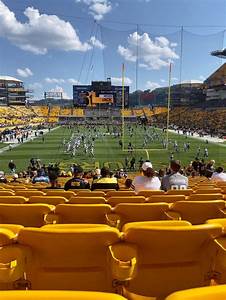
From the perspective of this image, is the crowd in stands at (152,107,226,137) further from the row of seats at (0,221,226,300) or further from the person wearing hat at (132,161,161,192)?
the row of seats at (0,221,226,300)

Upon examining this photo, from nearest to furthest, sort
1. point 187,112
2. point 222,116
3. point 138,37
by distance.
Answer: point 138,37
point 222,116
point 187,112

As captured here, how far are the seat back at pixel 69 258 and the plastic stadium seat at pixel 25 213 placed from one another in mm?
1164

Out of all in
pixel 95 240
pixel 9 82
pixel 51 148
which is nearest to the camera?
pixel 95 240

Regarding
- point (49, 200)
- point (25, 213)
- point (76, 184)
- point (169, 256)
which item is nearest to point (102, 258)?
point (169, 256)

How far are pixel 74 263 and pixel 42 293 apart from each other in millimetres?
940

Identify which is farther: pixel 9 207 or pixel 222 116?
pixel 222 116

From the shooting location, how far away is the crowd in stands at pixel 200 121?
67.0m

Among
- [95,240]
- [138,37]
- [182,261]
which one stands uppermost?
[138,37]

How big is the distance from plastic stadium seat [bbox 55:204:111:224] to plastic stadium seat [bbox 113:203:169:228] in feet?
0.38

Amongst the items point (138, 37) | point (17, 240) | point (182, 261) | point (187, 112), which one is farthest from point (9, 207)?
point (187, 112)

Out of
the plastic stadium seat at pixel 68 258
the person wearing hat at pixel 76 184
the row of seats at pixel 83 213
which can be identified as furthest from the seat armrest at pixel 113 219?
the person wearing hat at pixel 76 184

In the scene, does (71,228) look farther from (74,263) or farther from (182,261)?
(182,261)

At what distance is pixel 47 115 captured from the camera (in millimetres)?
115938

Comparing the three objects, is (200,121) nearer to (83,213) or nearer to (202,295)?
(83,213)
